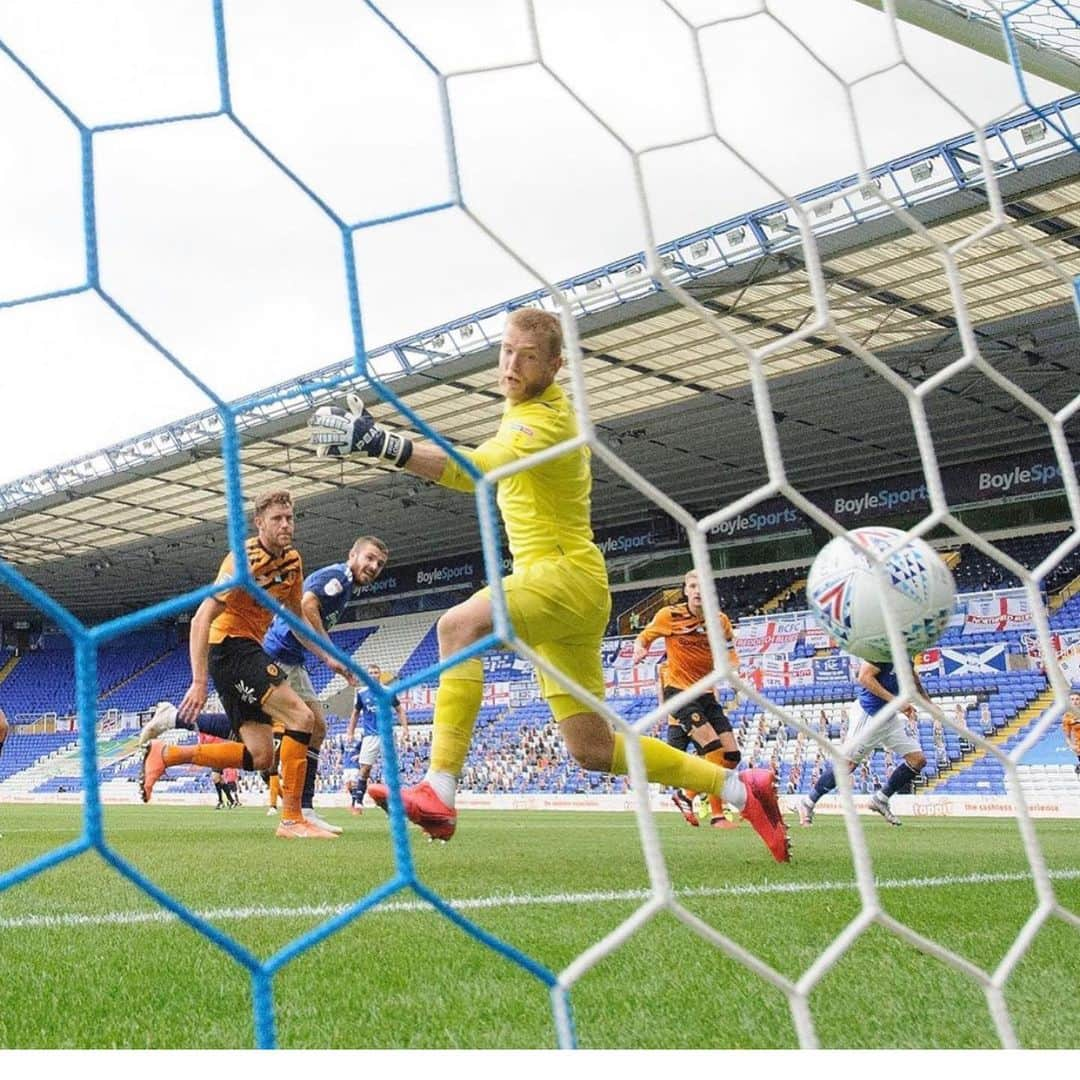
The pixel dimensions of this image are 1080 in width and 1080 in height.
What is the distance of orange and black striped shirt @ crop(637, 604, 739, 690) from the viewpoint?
6.05 metres

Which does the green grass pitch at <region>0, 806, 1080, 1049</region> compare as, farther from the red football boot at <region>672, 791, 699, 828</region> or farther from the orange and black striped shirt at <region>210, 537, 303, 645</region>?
the red football boot at <region>672, 791, 699, 828</region>

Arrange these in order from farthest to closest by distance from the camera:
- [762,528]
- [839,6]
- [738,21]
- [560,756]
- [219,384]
Result: [762,528] < [560,756] < [839,6] < [738,21] < [219,384]

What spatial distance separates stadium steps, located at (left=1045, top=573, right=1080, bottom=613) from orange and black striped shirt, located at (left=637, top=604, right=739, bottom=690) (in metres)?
9.66

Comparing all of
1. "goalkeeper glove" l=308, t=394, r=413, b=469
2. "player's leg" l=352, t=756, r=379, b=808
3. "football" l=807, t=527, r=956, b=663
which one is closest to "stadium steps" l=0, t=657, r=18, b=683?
"player's leg" l=352, t=756, r=379, b=808

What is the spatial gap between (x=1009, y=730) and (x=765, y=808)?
1001 centimetres

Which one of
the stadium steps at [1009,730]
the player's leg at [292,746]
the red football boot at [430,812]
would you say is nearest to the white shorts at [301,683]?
the player's leg at [292,746]

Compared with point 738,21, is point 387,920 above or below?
below

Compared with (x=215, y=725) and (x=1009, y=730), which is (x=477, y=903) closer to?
(x=215, y=725)

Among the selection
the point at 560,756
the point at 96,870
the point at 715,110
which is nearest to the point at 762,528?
the point at 560,756

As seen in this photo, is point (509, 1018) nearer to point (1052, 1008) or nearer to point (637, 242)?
point (1052, 1008)

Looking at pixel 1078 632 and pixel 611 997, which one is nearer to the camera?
pixel 611 997

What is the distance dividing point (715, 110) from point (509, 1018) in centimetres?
143

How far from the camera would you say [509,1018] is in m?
1.44

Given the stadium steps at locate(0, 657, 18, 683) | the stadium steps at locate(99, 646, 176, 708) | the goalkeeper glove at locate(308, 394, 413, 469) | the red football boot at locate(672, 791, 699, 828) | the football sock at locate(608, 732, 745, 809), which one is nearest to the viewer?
the goalkeeper glove at locate(308, 394, 413, 469)
